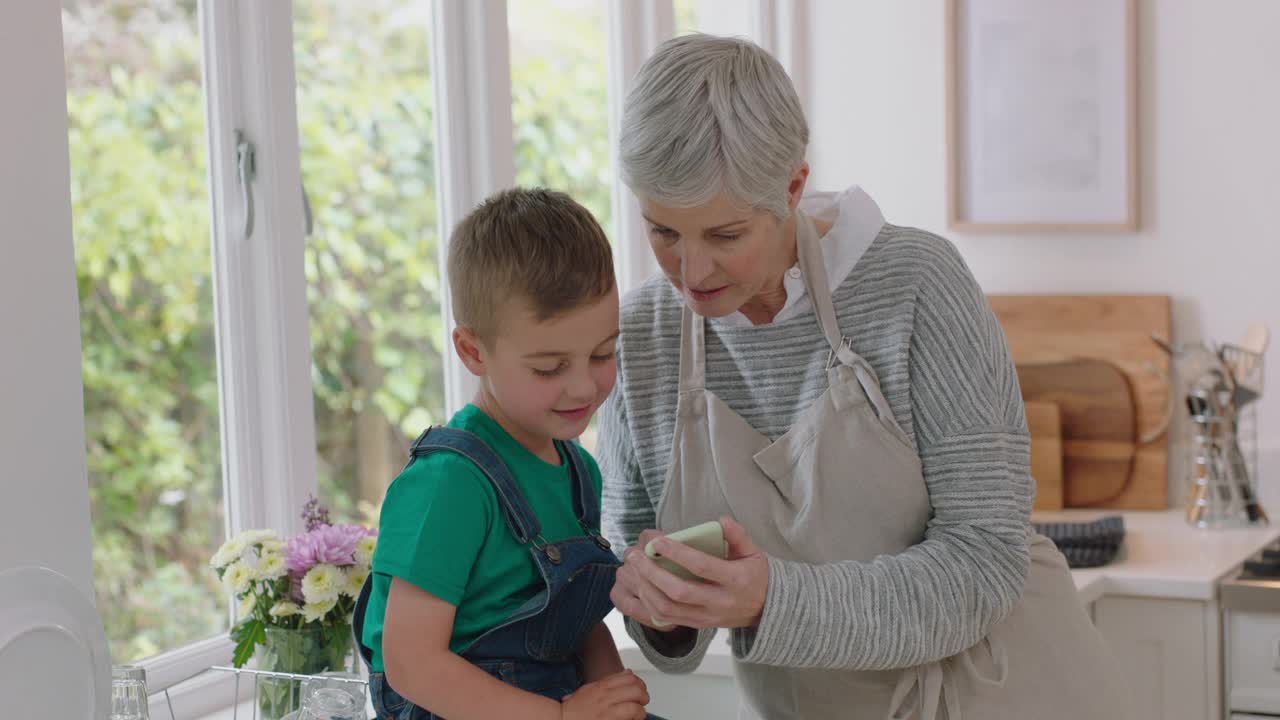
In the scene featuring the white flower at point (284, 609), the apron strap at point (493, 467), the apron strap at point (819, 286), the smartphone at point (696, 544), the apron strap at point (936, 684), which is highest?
the apron strap at point (819, 286)

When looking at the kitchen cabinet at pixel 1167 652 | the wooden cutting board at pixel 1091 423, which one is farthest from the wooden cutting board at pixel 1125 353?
the kitchen cabinet at pixel 1167 652

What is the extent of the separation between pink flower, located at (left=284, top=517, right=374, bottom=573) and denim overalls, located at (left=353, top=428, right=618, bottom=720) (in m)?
0.17

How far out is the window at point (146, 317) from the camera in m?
1.75

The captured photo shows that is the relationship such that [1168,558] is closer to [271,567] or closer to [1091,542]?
[1091,542]

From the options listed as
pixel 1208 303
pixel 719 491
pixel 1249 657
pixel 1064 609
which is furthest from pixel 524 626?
pixel 1208 303

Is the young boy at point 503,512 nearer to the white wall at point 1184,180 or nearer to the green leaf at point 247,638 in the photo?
the green leaf at point 247,638

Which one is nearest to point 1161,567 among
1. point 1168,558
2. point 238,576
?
point 1168,558

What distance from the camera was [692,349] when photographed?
5.01ft

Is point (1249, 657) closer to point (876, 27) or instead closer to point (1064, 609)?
point (1064, 609)

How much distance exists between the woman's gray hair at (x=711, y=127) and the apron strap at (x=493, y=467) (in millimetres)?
286

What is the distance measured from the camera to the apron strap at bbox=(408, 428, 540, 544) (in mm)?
1290

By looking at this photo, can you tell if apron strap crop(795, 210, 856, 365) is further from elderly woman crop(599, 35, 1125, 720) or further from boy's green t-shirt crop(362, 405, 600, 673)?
boy's green t-shirt crop(362, 405, 600, 673)

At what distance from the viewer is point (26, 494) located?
1.39 metres

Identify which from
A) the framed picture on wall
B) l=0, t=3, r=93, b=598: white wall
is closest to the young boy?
l=0, t=3, r=93, b=598: white wall
